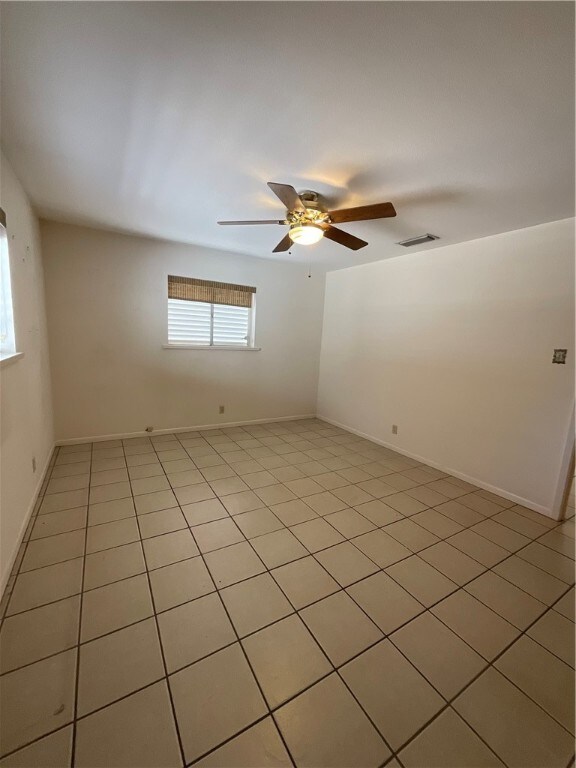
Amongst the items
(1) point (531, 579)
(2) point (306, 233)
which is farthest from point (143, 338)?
(1) point (531, 579)

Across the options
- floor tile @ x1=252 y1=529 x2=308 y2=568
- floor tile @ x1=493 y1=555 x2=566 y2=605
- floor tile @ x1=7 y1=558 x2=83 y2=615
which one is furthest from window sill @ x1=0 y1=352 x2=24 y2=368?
floor tile @ x1=493 y1=555 x2=566 y2=605

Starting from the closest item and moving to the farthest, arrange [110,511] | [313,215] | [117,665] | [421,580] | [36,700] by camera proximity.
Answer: [36,700] < [117,665] < [421,580] < [313,215] < [110,511]

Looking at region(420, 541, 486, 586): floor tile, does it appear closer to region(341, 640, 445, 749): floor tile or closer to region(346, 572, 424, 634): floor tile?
region(346, 572, 424, 634): floor tile

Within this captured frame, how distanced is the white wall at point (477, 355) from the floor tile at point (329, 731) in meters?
2.38

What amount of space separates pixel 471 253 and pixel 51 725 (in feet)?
13.1

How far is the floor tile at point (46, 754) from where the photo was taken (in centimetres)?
95

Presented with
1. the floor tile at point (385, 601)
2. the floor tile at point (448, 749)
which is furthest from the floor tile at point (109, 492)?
the floor tile at point (448, 749)

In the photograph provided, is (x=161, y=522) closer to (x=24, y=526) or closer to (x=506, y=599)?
(x=24, y=526)

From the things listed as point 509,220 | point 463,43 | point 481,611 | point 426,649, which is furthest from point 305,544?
point 509,220

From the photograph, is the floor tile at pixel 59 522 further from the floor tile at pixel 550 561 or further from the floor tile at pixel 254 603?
the floor tile at pixel 550 561

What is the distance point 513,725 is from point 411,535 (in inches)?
41.7

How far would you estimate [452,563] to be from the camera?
192 centimetres

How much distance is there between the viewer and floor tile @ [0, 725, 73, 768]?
95 centimetres

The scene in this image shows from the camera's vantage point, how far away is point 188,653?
51.2 inches
